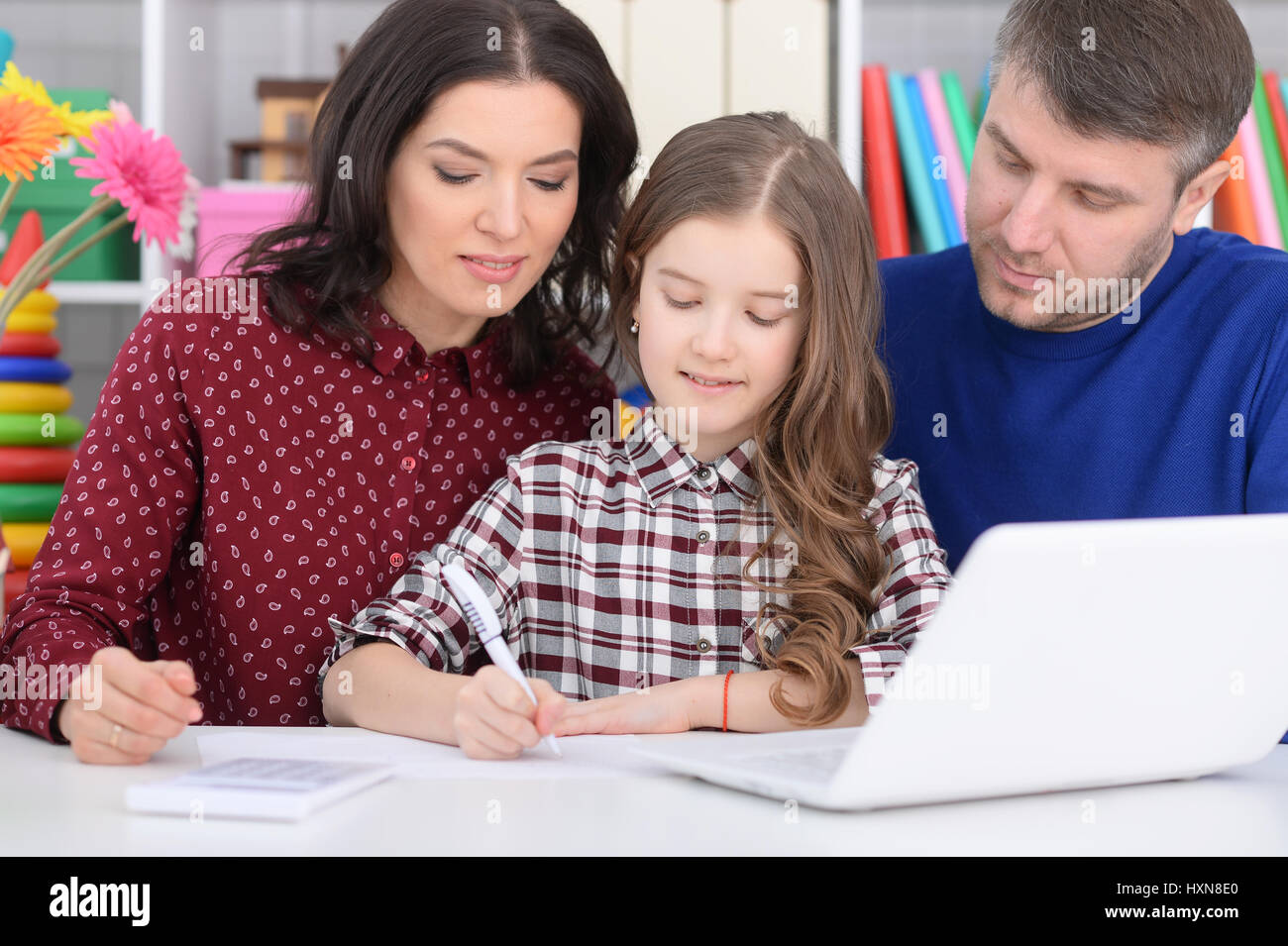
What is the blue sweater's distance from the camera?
1474 mm

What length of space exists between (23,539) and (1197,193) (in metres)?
1.60

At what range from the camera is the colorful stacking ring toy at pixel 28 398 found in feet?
5.80

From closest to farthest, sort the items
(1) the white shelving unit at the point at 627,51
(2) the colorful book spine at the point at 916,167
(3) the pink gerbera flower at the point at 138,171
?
1. (3) the pink gerbera flower at the point at 138,171
2. (1) the white shelving unit at the point at 627,51
3. (2) the colorful book spine at the point at 916,167

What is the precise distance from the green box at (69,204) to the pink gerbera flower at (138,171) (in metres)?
0.69

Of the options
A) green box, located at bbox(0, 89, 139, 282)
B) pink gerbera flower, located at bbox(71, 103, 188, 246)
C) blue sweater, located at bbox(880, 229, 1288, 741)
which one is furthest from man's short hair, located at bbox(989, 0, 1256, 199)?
green box, located at bbox(0, 89, 139, 282)

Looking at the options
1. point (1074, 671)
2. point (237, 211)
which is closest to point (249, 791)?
point (1074, 671)

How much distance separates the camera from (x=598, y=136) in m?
1.49

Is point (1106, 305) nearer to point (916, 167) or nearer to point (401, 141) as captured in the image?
point (916, 167)

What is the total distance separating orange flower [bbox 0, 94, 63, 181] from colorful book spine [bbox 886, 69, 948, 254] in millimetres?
1371

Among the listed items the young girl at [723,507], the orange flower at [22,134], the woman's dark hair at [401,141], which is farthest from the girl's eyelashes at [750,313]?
the orange flower at [22,134]

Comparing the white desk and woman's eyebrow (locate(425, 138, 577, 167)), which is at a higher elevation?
woman's eyebrow (locate(425, 138, 577, 167))

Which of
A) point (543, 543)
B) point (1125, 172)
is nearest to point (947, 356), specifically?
point (1125, 172)

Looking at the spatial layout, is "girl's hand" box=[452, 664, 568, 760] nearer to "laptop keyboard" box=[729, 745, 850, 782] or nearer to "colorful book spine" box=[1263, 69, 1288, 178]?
"laptop keyboard" box=[729, 745, 850, 782]

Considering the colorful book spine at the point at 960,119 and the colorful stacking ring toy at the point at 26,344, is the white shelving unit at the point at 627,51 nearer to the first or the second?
the colorful book spine at the point at 960,119
